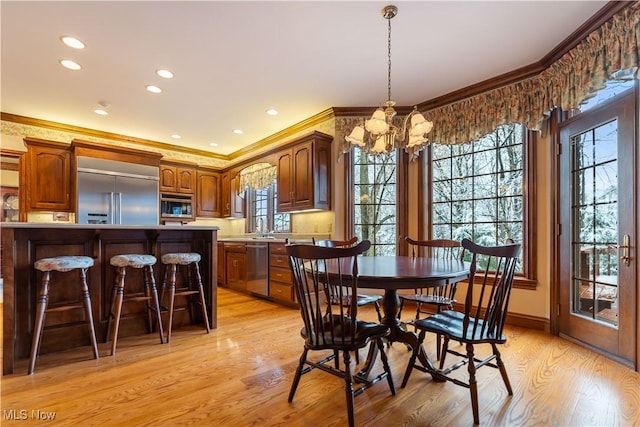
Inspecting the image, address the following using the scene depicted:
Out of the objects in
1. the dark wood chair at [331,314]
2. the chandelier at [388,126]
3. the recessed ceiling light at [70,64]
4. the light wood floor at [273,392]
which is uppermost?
the recessed ceiling light at [70,64]

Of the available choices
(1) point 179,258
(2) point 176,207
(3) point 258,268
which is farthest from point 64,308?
(2) point 176,207

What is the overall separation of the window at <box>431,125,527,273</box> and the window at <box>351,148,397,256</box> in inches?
21.1

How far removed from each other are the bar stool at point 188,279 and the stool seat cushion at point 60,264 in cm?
62

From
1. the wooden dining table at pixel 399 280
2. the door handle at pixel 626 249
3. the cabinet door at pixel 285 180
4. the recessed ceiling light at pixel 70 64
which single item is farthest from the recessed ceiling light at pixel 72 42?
the door handle at pixel 626 249

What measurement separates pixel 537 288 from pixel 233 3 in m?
3.77

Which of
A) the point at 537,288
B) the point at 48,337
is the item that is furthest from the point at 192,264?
the point at 537,288

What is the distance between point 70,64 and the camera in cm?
315

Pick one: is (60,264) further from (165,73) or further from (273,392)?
(165,73)

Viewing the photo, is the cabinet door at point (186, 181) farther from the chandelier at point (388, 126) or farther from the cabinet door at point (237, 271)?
the chandelier at point (388, 126)

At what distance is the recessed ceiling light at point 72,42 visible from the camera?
2.71 m

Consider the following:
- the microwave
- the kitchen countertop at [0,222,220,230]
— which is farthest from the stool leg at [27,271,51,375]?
the microwave

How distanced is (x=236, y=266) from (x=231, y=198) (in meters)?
1.78

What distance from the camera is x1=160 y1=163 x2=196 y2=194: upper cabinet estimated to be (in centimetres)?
579

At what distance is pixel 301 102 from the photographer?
4074 millimetres
